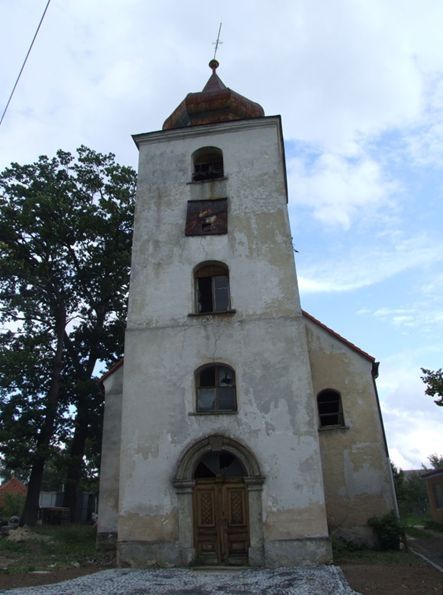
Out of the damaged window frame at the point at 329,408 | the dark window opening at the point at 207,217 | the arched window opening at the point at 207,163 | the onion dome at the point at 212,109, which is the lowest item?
the damaged window frame at the point at 329,408

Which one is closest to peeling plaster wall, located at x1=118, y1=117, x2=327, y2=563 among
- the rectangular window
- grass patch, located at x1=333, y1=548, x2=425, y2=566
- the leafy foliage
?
the rectangular window

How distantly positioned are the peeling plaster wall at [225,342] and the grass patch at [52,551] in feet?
7.41

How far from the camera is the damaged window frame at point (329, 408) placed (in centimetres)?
1616

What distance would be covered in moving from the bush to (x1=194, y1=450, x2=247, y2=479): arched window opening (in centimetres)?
455

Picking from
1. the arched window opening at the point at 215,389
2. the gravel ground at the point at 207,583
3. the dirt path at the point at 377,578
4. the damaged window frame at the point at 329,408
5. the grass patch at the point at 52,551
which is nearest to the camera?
the dirt path at the point at 377,578

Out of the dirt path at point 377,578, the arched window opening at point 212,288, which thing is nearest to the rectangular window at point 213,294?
the arched window opening at point 212,288

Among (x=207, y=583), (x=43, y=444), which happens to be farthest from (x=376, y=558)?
(x=43, y=444)

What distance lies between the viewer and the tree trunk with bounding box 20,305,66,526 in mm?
22700

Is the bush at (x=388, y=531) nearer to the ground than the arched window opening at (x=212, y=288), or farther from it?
nearer to the ground

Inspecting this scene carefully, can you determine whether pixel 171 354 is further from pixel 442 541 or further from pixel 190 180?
pixel 442 541

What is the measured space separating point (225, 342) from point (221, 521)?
4.71m

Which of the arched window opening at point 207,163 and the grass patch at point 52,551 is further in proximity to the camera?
the arched window opening at point 207,163

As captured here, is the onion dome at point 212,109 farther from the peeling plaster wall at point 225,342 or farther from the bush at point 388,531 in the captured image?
the bush at point 388,531

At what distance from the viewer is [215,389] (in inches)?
554
